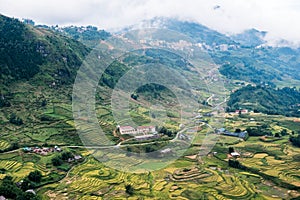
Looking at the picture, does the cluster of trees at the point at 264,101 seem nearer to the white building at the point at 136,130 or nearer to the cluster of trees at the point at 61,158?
the white building at the point at 136,130

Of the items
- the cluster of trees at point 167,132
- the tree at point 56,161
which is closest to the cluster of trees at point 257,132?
the cluster of trees at point 167,132

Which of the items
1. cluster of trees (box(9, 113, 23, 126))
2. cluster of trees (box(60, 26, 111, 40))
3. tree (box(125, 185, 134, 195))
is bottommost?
tree (box(125, 185, 134, 195))

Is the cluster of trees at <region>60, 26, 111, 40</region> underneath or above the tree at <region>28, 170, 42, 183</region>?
above

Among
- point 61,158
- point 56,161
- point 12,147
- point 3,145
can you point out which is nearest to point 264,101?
point 61,158

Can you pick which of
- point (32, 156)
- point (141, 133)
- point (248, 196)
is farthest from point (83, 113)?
point (248, 196)

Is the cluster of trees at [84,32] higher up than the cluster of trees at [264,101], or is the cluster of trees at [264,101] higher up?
the cluster of trees at [84,32]

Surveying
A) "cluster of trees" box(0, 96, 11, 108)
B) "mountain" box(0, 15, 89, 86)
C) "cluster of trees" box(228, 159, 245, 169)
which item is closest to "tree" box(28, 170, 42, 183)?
"cluster of trees" box(228, 159, 245, 169)

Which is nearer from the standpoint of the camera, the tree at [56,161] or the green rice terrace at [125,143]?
the green rice terrace at [125,143]

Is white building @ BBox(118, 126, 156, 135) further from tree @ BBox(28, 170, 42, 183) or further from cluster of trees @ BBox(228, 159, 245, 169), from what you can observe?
tree @ BBox(28, 170, 42, 183)

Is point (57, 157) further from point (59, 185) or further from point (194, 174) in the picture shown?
point (194, 174)
